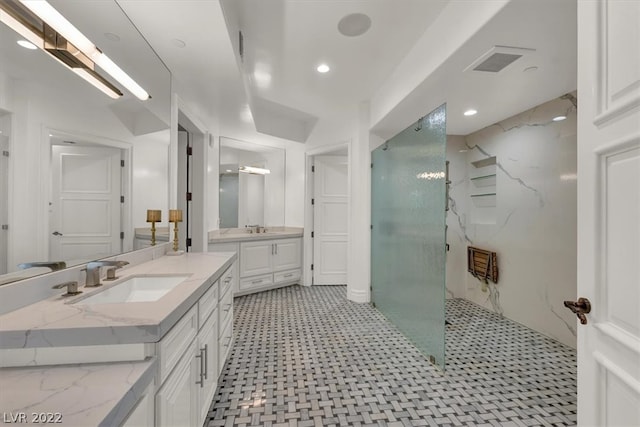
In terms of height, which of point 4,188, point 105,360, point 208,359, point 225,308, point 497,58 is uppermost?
point 497,58

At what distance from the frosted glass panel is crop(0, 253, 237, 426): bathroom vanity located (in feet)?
5.60

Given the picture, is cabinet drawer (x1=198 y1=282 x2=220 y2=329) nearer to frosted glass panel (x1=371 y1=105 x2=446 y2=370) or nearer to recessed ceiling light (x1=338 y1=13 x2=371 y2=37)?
frosted glass panel (x1=371 y1=105 x2=446 y2=370)

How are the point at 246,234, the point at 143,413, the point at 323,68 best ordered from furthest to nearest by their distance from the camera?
1. the point at 246,234
2. the point at 323,68
3. the point at 143,413

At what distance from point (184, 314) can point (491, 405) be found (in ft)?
6.14

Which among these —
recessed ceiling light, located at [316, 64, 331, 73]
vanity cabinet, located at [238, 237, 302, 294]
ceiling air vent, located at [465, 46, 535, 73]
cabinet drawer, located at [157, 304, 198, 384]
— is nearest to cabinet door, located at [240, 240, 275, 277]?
vanity cabinet, located at [238, 237, 302, 294]

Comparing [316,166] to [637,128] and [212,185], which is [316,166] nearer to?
[212,185]

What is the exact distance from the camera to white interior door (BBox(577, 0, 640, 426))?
72 cm

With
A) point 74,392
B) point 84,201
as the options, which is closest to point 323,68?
point 84,201

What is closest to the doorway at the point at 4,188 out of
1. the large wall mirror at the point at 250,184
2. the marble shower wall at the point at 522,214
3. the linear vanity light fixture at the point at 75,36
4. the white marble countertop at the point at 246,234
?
the linear vanity light fixture at the point at 75,36

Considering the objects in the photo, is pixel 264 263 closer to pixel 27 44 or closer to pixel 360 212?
pixel 360 212

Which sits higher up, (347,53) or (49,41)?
(347,53)

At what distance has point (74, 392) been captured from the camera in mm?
624

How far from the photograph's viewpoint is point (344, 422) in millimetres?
1522

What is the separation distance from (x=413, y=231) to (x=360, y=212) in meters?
1.05
